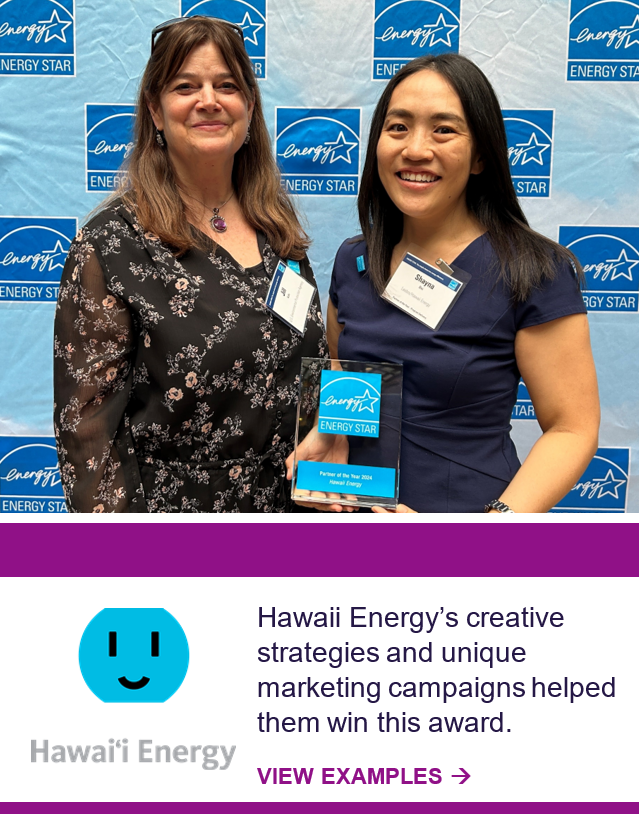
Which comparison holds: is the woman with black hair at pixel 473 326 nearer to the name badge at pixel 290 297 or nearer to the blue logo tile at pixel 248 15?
the name badge at pixel 290 297

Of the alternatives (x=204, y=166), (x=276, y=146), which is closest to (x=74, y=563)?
(x=204, y=166)

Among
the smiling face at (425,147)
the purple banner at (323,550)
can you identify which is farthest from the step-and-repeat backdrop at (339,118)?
the purple banner at (323,550)

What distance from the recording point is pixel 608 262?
2.55 metres

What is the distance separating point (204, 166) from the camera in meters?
1.52

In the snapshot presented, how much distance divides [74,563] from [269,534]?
0.79ft

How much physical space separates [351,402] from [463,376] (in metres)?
0.23

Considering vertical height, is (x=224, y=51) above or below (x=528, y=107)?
below

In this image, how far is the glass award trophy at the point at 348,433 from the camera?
1293 mm

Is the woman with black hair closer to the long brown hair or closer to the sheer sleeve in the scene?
the long brown hair

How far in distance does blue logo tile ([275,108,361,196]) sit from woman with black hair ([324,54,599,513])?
1.10 metres
